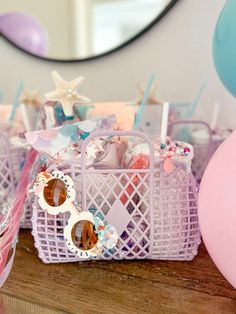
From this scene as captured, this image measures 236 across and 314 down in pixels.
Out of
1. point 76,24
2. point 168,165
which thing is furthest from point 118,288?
point 76,24

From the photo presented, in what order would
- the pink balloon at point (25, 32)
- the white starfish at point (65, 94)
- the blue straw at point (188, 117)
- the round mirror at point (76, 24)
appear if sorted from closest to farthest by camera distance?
the white starfish at point (65, 94)
the blue straw at point (188, 117)
the round mirror at point (76, 24)
the pink balloon at point (25, 32)

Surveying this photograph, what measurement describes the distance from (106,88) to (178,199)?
21.2 inches

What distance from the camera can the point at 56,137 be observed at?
27.1 inches

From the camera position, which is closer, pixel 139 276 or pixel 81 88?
pixel 139 276

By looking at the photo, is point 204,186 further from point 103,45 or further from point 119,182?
point 103,45

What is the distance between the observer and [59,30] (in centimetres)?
119

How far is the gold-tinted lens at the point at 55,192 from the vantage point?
661 millimetres

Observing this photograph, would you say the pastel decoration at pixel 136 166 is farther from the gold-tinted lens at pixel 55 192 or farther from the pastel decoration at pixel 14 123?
the pastel decoration at pixel 14 123

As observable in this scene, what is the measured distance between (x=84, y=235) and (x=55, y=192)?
0.27 feet

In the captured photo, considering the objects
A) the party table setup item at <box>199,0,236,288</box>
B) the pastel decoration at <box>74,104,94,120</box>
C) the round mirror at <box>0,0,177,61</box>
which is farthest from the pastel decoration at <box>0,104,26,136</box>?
the party table setup item at <box>199,0,236,288</box>

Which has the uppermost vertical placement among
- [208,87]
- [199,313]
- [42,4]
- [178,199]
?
[42,4]

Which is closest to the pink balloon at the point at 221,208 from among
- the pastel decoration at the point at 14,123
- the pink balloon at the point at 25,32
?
the pastel decoration at the point at 14,123

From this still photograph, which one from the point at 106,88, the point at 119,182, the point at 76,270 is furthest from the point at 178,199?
the point at 106,88

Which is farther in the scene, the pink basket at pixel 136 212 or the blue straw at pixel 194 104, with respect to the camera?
the blue straw at pixel 194 104
